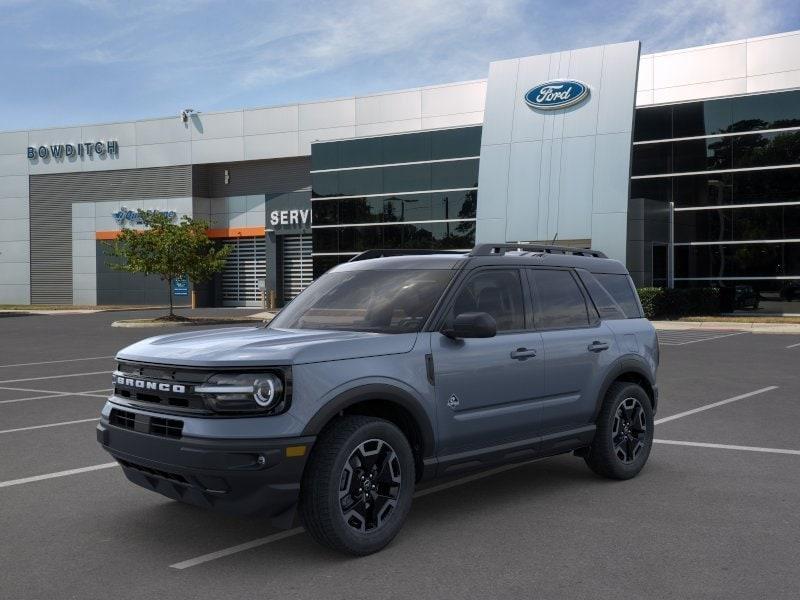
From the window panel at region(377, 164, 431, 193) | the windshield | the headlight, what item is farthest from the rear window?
the window panel at region(377, 164, 431, 193)

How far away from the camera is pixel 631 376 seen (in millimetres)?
7023

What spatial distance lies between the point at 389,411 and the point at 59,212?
1964 inches

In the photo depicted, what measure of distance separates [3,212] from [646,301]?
39999mm

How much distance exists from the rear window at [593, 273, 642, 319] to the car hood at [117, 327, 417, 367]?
240cm

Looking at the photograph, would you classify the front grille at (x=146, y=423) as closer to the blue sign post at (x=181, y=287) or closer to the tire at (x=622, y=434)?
the tire at (x=622, y=434)

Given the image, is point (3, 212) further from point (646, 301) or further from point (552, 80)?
point (646, 301)

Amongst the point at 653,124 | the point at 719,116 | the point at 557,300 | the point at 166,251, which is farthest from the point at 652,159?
the point at 557,300

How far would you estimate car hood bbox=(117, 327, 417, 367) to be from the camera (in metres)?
4.67

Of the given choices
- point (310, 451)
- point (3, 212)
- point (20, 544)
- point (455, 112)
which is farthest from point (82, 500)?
point (3, 212)

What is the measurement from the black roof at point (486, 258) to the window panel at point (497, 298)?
0.10 m

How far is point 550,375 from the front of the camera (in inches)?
239

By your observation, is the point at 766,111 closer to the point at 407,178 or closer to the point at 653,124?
the point at 653,124

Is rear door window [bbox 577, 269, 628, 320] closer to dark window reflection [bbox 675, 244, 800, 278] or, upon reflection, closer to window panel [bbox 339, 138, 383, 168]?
dark window reflection [bbox 675, 244, 800, 278]

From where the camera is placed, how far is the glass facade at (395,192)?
36250 millimetres
